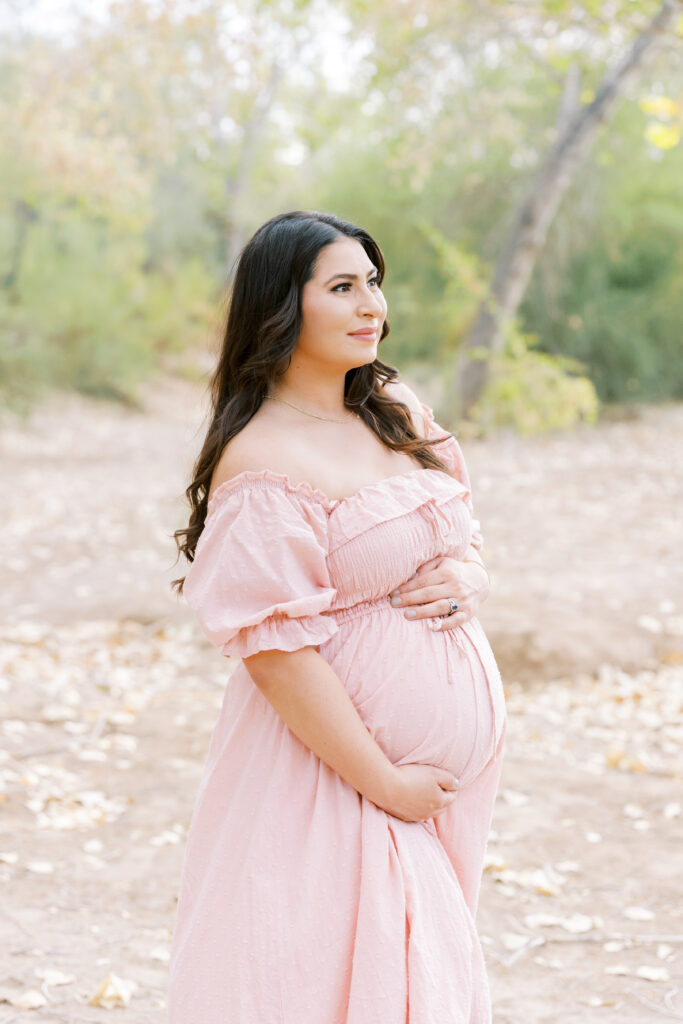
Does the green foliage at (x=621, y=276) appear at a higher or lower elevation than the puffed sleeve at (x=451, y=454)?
higher

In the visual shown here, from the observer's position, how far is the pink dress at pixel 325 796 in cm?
170

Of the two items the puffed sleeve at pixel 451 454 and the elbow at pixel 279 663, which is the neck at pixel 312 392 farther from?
the elbow at pixel 279 663

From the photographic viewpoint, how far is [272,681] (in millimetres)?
1731

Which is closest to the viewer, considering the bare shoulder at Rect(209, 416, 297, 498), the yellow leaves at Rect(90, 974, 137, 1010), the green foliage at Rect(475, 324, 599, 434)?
the bare shoulder at Rect(209, 416, 297, 498)

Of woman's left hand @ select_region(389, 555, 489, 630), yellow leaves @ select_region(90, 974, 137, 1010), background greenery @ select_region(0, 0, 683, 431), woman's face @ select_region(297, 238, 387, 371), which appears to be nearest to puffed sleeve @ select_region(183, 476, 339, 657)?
woman's left hand @ select_region(389, 555, 489, 630)

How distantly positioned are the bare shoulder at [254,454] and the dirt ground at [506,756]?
0.45 meters

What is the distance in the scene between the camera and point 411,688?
181cm

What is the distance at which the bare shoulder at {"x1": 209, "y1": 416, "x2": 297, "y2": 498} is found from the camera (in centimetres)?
179

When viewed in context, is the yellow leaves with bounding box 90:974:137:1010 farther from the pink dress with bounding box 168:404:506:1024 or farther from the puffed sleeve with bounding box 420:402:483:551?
the puffed sleeve with bounding box 420:402:483:551

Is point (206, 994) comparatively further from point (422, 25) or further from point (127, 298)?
point (127, 298)

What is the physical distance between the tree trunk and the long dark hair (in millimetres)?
10257

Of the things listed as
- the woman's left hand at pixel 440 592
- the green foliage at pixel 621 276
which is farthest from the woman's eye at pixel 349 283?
the green foliage at pixel 621 276

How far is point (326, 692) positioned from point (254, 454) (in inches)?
16.1

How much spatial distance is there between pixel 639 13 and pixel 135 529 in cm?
709
